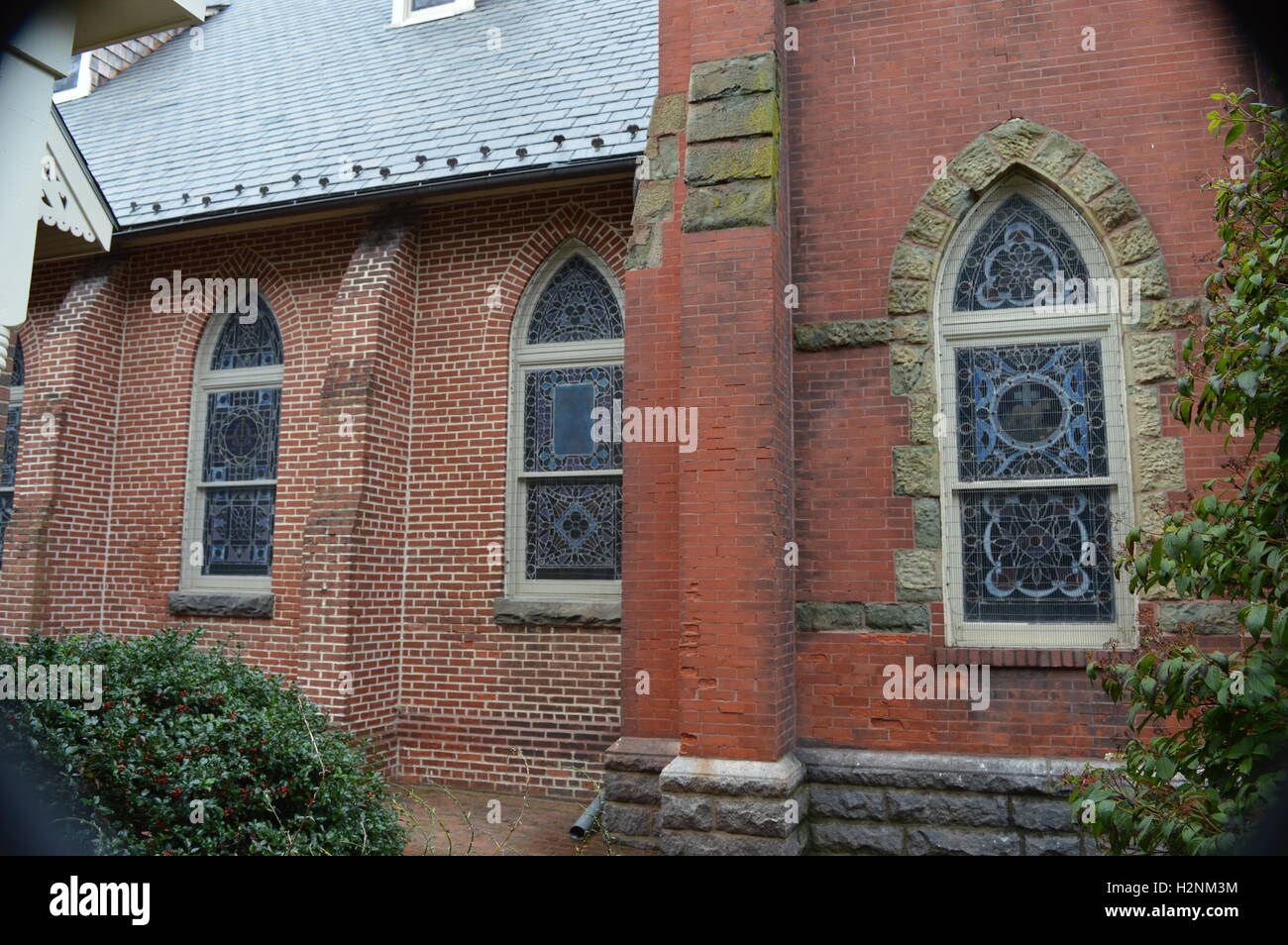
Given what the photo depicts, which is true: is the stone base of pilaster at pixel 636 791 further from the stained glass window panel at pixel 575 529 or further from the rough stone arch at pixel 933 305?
Answer: the stained glass window panel at pixel 575 529

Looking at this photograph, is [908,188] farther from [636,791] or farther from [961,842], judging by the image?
[636,791]

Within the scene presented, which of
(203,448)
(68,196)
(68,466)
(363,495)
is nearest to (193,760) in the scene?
(68,196)

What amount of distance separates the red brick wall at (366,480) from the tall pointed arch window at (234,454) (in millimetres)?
195

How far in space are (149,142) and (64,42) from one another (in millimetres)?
7994

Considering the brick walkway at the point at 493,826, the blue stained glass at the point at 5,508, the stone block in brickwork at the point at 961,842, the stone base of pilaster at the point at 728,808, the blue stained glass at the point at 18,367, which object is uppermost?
the blue stained glass at the point at 18,367

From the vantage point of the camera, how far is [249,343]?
1038 centimetres

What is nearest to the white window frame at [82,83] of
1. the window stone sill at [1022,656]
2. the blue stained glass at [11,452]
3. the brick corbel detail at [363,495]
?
the blue stained glass at [11,452]

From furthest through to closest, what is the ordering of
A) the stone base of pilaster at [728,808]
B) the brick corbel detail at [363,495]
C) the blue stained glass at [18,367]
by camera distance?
the blue stained glass at [18,367], the brick corbel detail at [363,495], the stone base of pilaster at [728,808]

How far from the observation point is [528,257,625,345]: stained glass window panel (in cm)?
909

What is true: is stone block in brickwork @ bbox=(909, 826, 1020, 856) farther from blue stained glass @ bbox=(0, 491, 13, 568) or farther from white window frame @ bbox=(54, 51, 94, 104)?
white window frame @ bbox=(54, 51, 94, 104)

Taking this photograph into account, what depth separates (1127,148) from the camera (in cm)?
619

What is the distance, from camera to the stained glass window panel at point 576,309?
9.09m
